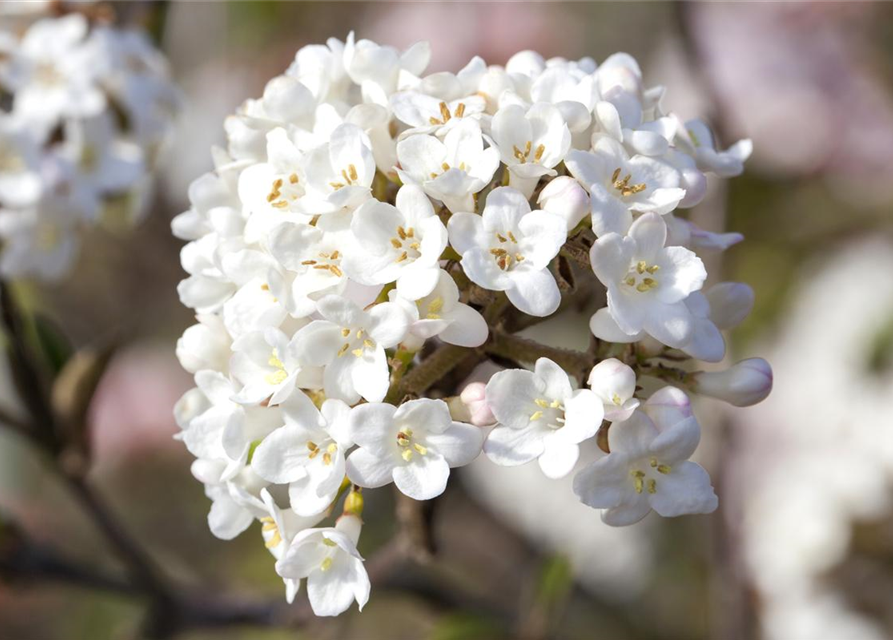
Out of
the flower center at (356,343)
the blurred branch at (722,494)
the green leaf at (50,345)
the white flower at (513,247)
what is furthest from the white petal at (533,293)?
the green leaf at (50,345)

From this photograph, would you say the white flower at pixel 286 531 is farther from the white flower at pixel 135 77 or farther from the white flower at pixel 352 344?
the white flower at pixel 135 77

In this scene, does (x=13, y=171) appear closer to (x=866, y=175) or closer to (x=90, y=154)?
(x=90, y=154)

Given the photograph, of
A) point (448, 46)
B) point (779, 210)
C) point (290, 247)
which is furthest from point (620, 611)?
point (448, 46)

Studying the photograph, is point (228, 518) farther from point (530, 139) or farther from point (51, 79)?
point (51, 79)

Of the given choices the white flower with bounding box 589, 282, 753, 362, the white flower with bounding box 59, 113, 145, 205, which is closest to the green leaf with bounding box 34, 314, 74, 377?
the white flower with bounding box 59, 113, 145, 205

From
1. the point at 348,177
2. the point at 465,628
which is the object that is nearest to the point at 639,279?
the point at 348,177

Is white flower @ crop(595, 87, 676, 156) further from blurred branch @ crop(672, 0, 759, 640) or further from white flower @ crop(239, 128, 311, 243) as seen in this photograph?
blurred branch @ crop(672, 0, 759, 640)
